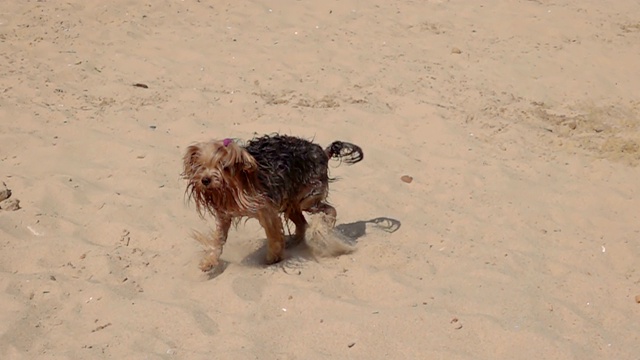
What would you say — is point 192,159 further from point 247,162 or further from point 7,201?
point 7,201

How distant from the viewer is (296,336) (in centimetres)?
402

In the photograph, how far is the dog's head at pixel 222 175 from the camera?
4293mm

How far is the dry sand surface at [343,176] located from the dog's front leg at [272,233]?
135 millimetres

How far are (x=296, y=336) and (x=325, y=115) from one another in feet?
11.7

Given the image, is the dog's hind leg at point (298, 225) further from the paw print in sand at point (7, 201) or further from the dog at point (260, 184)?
the paw print in sand at point (7, 201)

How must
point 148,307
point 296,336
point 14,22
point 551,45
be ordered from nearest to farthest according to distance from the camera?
point 296,336, point 148,307, point 14,22, point 551,45

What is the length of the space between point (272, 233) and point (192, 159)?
29.1 inches

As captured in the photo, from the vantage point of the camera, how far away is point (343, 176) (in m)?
6.25

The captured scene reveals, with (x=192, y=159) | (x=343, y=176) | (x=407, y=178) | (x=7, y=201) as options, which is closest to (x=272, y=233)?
(x=192, y=159)

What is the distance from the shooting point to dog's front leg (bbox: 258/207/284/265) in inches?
184

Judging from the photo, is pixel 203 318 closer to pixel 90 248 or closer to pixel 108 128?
pixel 90 248

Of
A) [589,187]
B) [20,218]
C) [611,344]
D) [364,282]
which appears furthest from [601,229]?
[20,218]

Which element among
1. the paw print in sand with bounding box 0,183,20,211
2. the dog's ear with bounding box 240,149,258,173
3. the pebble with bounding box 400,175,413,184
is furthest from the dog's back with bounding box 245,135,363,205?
the paw print in sand with bounding box 0,183,20,211

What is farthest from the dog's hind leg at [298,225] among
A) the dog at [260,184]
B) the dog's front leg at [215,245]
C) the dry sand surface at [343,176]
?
the dog's front leg at [215,245]
